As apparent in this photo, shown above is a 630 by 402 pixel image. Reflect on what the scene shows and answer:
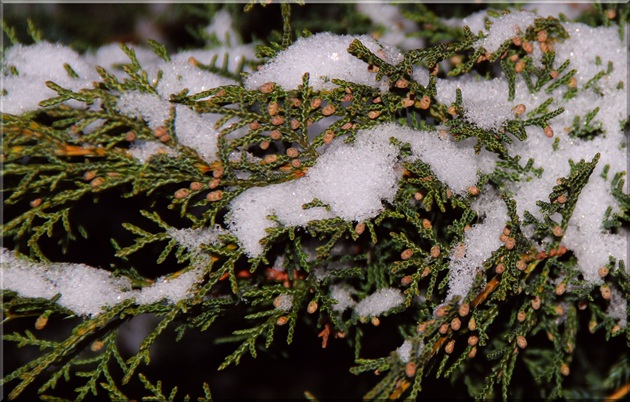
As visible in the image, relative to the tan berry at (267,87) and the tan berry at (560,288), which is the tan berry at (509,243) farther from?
the tan berry at (267,87)

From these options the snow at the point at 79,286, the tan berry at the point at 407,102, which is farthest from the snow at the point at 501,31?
the snow at the point at 79,286

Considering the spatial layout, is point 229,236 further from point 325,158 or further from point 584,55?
point 584,55

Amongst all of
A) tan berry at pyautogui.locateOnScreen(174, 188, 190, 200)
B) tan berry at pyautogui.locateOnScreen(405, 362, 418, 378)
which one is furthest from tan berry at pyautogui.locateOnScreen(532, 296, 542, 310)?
tan berry at pyautogui.locateOnScreen(174, 188, 190, 200)

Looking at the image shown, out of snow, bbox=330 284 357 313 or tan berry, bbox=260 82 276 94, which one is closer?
tan berry, bbox=260 82 276 94

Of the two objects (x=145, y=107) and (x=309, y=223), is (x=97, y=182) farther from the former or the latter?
(x=309, y=223)

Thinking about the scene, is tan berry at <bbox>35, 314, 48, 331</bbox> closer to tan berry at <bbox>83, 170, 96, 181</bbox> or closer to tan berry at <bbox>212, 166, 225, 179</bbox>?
tan berry at <bbox>83, 170, 96, 181</bbox>
